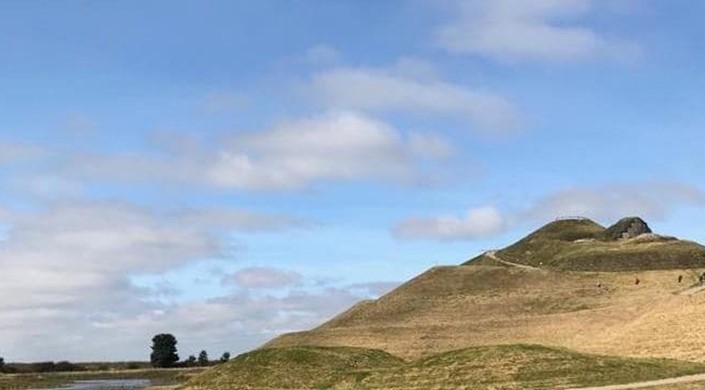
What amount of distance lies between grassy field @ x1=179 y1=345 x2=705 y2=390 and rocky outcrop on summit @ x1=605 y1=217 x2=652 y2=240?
9631 centimetres

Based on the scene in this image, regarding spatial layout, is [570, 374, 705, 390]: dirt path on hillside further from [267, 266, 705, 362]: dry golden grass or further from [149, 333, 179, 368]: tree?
[149, 333, 179, 368]: tree

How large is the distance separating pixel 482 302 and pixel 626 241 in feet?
156

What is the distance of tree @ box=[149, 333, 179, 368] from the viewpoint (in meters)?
150

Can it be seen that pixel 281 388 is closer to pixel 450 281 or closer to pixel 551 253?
pixel 450 281

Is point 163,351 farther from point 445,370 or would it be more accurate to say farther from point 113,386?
point 445,370

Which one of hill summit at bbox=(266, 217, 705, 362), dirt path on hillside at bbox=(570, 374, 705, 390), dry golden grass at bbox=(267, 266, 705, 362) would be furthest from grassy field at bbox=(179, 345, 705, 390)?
dry golden grass at bbox=(267, 266, 705, 362)

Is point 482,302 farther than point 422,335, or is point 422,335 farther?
point 482,302

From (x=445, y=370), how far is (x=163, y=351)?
109554 millimetres

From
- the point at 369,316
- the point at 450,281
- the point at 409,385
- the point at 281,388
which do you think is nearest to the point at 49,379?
the point at 369,316

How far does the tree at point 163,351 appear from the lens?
5906 inches

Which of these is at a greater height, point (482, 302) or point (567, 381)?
point (482, 302)

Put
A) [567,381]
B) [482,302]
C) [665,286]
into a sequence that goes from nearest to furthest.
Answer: [567,381], [665,286], [482,302]

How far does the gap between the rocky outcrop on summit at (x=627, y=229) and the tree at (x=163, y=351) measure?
75984 mm

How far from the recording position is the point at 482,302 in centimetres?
10131
